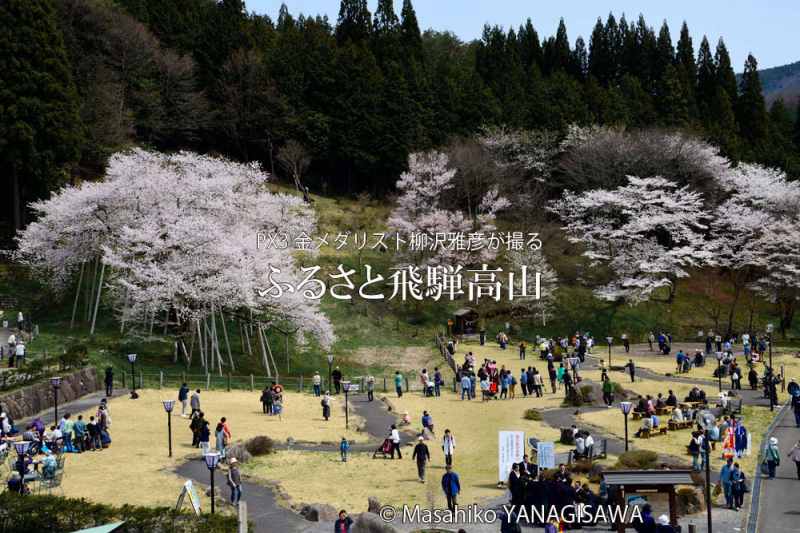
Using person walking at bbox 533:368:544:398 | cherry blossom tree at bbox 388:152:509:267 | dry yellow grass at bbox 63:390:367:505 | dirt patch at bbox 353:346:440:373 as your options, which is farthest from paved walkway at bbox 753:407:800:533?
cherry blossom tree at bbox 388:152:509:267

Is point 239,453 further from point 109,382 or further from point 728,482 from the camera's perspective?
point 728,482

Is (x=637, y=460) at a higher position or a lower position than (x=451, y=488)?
higher

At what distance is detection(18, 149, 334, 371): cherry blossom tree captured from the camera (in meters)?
39.4

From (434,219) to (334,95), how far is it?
2075cm

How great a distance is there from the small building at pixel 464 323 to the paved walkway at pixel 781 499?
26315 mm

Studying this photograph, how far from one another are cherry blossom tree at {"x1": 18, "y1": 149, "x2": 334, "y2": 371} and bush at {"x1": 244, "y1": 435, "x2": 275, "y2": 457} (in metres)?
13.3

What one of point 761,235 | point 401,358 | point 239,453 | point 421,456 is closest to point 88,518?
point 239,453

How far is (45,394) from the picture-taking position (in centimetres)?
2958

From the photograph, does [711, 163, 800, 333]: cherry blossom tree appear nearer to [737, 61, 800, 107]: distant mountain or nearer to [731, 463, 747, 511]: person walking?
[731, 463, 747, 511]: person walking

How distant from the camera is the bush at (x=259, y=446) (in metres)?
25.2

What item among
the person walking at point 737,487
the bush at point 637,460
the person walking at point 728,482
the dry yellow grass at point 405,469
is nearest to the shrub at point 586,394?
the dry yellow grass at point 405,469

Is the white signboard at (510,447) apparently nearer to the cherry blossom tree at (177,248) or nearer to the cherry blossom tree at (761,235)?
the cherry blossom tree at (177,248)

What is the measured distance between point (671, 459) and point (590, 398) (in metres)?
9.38

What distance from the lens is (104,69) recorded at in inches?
2368
